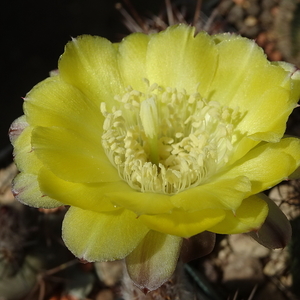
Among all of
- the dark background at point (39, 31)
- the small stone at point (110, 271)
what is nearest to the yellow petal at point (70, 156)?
the small stone at point (110, 271)

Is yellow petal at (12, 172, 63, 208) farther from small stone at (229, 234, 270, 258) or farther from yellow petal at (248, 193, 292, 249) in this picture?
small stone at (229, 234, 270, 258)

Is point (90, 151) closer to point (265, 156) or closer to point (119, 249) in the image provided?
point (119, 249)

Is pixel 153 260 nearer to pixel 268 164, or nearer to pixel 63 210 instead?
pixel 268 164

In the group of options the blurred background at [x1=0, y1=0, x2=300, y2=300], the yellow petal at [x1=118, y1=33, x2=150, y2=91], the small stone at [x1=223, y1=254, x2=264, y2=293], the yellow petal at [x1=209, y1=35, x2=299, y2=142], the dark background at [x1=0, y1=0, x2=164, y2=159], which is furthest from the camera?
the dark background at [x1=0, y1=0, x2=164, y2=159]

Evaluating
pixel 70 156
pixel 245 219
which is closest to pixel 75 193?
pixel 70 156

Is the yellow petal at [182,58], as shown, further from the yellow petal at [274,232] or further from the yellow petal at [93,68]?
the yellow petal at [274,232]

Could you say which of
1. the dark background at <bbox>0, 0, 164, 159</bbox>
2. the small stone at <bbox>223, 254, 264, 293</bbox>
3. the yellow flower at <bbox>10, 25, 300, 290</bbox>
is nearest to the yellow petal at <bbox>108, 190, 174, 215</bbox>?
the yellow flower at <bbox>10, 25, 300, 290</bbox>
